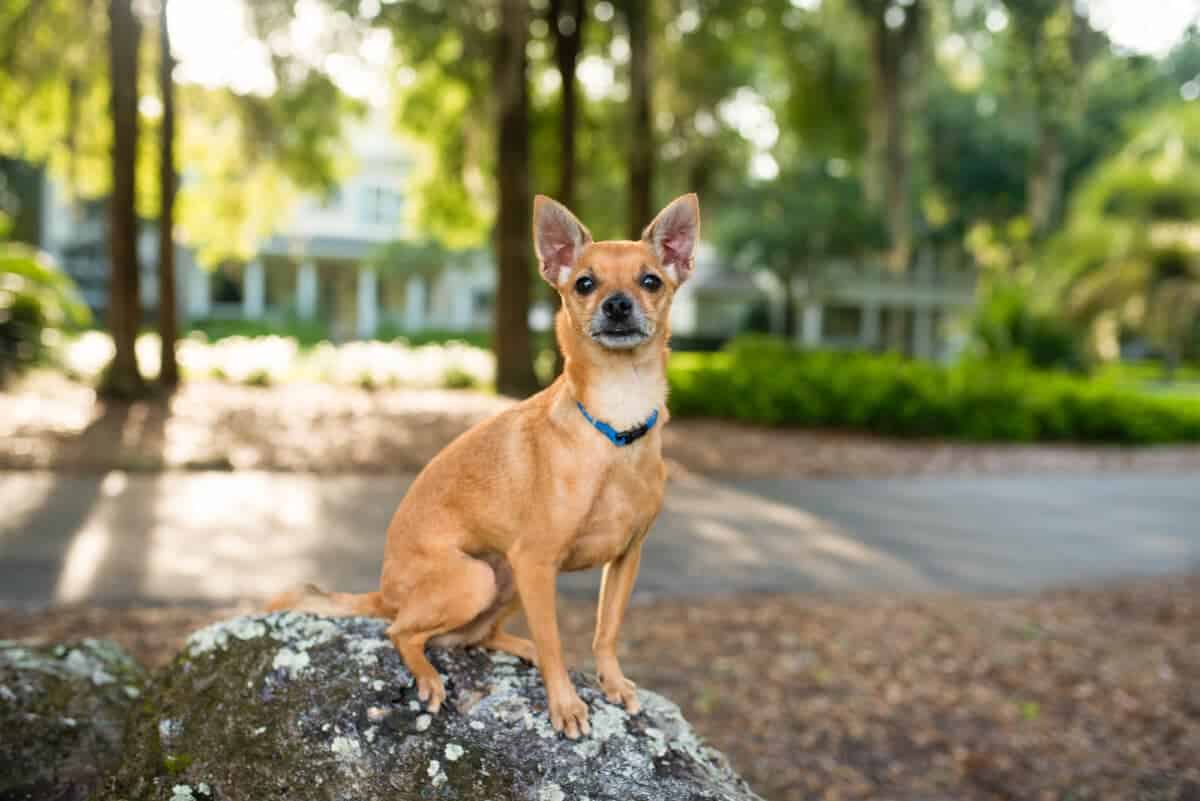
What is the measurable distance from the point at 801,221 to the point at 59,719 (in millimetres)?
26254

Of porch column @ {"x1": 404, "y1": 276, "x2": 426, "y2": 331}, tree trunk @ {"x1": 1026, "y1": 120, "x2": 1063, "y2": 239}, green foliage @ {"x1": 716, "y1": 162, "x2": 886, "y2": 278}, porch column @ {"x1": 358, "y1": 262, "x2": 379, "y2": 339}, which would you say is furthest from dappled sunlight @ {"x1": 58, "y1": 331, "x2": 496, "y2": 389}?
porch column @ {"x1": 404, "y1": 276, "x2": 426, "y2": 331}

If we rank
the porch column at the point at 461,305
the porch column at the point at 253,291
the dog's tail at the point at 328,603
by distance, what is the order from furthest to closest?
the porch column at the point at 461,305 < the porch column at the point at 253,291 < the dog's tail at the point at 328,603

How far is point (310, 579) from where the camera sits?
20.9 ft

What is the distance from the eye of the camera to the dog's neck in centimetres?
223

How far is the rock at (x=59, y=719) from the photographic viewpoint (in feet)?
9.06

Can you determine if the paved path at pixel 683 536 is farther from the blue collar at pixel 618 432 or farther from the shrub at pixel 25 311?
the shrub at pixel 25 311

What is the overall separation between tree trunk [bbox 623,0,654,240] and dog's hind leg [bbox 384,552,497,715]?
1098cm

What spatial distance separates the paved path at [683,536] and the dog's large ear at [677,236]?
4.49 meters

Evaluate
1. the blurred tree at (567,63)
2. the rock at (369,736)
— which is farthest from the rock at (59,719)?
the blurred tree at (567,63)

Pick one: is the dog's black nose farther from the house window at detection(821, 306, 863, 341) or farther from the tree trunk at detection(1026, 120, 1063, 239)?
the house window at detection(821, 306, 863, 341)

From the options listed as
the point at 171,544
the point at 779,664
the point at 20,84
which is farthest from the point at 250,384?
the point at 779,664

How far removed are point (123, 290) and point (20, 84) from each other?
4.97 meters

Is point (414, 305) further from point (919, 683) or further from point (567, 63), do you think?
point (919, 683)

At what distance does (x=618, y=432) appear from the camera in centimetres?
226
